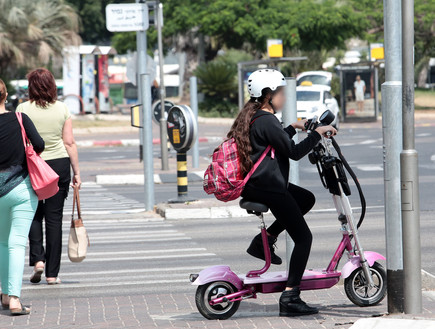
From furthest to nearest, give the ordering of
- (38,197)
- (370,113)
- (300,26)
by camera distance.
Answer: (300,26)
(370,113)
(38,197)

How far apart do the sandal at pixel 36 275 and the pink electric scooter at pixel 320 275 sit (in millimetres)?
2374

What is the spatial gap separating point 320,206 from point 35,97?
712cm

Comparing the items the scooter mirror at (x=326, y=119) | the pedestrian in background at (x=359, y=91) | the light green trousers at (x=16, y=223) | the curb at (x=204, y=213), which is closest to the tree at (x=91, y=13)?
the pedestrian in background at (x=359, y=91)

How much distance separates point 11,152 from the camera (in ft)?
22.7

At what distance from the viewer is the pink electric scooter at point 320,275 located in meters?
6.41

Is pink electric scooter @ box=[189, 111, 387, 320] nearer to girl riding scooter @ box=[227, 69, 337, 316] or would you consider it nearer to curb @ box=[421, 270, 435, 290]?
girl riding scooter @ box=[227, 69, 337, 316]

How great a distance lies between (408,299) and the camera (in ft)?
19.3

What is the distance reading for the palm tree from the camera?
4078 centimetres

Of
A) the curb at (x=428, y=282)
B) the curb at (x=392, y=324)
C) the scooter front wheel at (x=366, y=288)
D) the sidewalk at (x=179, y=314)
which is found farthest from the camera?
the curb at (x=428, y=282)

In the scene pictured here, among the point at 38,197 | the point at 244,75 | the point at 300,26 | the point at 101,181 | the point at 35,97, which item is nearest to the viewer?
the point at 38,197

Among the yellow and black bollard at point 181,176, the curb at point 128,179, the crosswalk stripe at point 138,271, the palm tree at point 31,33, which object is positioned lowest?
the crosswalk stripe at point 138,271

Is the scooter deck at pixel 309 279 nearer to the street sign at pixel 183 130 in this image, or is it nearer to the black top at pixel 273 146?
the black top at pixel 273 146

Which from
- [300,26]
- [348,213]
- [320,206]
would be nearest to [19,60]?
[300,26]

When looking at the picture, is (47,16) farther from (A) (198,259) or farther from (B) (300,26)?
(A) (198,259)
